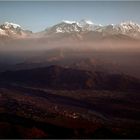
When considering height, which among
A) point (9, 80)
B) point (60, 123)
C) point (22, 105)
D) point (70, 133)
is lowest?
point (9, 80)

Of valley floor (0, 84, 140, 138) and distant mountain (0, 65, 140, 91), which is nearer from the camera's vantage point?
valley floor (0, 84, 140, 138)

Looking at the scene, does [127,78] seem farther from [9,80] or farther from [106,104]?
[9,80]

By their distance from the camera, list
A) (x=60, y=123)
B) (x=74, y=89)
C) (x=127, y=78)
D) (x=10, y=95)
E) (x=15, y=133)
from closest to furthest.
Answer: (x=15, y=133), (x=60, y=123), (x=10, y=95), (x=74, y=89), (x=127, y=78)

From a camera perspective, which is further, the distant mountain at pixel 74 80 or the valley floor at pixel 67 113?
the distant mountain at pixel 74 80

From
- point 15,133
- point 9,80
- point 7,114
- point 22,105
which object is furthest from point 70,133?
point 9,80

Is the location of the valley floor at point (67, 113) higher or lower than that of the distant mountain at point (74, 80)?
higher

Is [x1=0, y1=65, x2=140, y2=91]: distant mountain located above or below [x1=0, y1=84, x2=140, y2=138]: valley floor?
below

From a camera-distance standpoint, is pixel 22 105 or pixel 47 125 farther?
pixel 22 105

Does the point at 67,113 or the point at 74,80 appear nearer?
the point at 67,113
